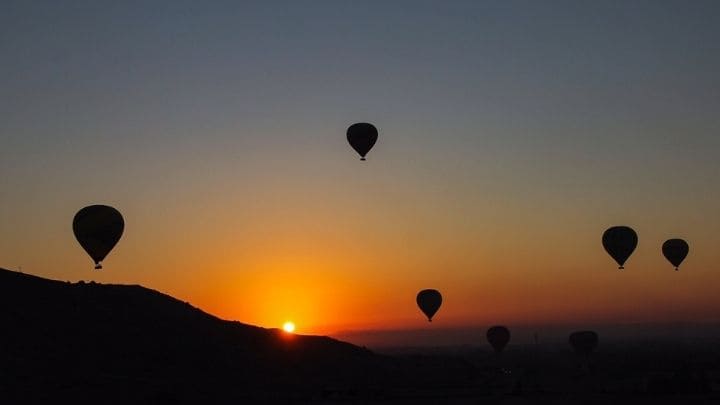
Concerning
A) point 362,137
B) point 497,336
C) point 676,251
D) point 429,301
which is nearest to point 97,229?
point 362,137

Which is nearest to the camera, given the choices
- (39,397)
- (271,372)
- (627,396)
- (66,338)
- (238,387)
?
(39,397)

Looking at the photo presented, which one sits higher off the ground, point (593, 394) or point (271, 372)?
point (271, 372)

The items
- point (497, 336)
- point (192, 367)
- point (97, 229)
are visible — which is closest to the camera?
point (97, 229)

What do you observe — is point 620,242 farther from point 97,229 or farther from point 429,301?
point 97,229

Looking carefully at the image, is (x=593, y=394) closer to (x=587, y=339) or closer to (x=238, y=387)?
(x=238, y=387)

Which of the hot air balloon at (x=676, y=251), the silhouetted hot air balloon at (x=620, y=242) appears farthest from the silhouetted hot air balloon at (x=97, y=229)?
the hot air balloon at (x=676, y=251)

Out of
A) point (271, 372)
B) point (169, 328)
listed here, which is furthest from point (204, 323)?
point (271, 372)

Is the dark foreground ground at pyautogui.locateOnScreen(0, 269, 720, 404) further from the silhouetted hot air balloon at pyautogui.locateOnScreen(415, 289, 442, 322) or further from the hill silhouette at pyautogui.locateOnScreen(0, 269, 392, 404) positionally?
the silhouetted hot air balloon at pyautogui.locateOnScreen(415, 289, 442, 322)
